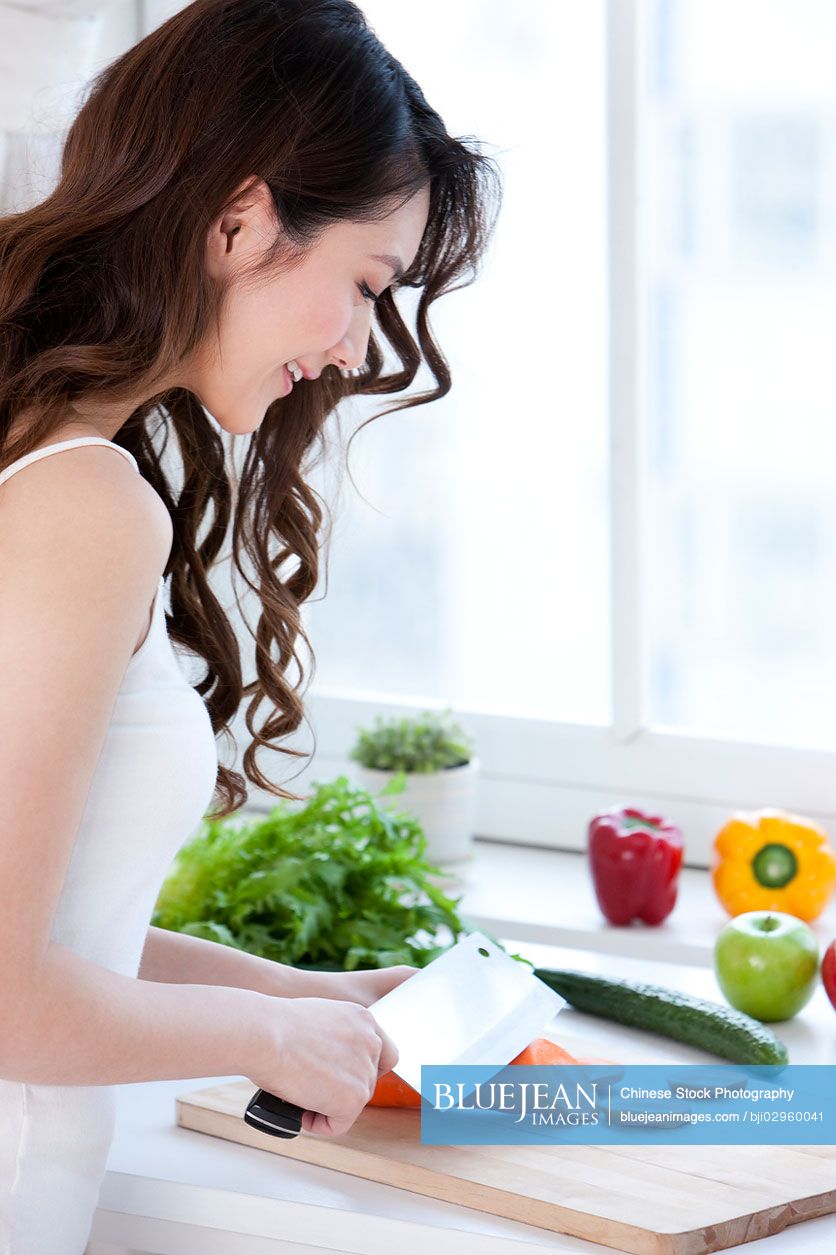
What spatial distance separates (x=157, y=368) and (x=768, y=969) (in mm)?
844

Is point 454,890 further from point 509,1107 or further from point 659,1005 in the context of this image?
point 509,1107

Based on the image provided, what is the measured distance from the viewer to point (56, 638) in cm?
82

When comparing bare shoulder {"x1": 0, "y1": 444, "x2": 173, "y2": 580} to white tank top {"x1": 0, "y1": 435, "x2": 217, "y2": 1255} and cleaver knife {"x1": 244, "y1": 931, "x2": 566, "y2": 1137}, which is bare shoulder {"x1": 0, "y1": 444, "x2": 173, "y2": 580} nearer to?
white tank top {"x1": 0, "y1": 435, "x2": 217, "y2": 1255}

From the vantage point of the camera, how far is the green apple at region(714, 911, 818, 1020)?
1421 mm

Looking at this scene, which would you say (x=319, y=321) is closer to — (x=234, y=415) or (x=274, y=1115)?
(x=234, y=415)

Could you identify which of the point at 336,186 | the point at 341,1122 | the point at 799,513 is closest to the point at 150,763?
the point at 341,1122

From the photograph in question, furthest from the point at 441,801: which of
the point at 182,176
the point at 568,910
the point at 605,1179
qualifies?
the point at 182,176

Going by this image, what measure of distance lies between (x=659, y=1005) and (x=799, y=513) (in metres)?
0.79

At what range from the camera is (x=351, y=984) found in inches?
48.1

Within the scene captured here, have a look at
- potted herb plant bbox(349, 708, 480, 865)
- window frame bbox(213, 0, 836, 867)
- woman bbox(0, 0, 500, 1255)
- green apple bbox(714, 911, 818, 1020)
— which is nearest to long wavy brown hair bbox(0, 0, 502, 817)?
woman bbox(0, 0, 500, 1255)

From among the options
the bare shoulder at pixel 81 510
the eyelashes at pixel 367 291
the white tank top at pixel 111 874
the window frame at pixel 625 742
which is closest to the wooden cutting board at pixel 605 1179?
the white tank top at pixel 111 874

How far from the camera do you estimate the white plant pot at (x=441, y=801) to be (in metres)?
1.98

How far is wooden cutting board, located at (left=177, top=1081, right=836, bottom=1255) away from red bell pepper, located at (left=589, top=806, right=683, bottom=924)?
667mm

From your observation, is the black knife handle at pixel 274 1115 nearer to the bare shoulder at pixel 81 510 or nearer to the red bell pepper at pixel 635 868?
the bare shoulder at pixel 81 510
